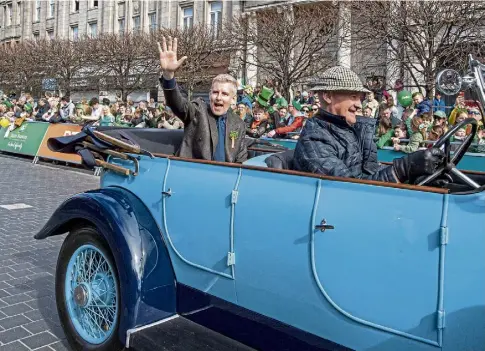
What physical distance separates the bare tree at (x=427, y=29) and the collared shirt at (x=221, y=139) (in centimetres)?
980

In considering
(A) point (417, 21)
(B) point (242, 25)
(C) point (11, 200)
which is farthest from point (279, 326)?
(B) point (242, 25)

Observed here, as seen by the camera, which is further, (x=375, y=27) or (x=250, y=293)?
(x=375, y=27)

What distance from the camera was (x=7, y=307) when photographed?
3.93m

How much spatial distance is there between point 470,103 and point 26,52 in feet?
96.2

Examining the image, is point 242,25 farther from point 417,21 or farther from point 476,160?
point 476,160

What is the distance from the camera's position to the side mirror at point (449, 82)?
210cm

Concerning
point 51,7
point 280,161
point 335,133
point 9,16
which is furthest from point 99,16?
point 335,133

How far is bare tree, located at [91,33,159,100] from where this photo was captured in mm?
26312

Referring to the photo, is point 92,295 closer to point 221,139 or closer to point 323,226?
point 221,139

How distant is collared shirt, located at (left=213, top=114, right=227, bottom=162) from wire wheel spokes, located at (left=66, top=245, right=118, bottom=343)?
3.27ft

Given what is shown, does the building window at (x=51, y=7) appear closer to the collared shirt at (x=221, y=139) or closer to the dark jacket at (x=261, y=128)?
the dark jacket at (x=261, y=128)

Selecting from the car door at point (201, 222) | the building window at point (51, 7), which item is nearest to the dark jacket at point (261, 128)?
the car door at point (201, 222)

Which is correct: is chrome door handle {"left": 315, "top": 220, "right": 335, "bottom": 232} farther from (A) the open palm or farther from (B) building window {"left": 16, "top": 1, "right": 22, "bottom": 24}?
(B) building window {"left": 16, "top": 1, "right": 22, "bottom": 24}

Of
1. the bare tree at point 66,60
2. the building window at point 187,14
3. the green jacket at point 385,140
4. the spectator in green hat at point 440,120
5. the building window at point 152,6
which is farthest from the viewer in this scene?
the building window at point 152,6
